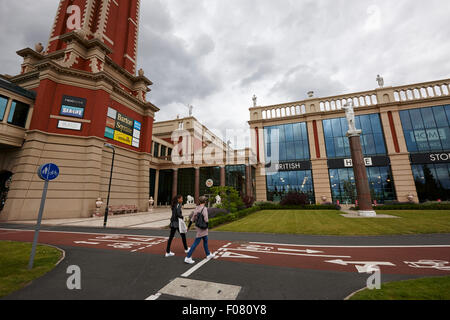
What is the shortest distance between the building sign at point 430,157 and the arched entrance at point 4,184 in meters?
47.6

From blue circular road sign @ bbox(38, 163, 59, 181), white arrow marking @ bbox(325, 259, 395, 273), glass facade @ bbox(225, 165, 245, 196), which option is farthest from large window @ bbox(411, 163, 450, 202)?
blue circular road sign @ bbox(38, 163, 59, 181)

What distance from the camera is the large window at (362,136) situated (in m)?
28.3

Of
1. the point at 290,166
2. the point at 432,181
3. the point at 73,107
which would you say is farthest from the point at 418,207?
the point at 73,107

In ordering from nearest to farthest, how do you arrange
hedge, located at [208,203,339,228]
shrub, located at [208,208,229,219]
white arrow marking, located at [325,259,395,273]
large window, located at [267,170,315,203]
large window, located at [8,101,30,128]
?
white arrow marking, located at [325,259,395,273] → hedge, located at [208,203,339,228] → shrub, located at [208,208,229,219] → large window, located at [8,101,30,128] → large window, located at [267,170,315,203]

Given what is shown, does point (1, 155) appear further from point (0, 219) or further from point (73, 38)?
point (73, 38)

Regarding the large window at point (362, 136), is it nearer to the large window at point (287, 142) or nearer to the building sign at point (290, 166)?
the large window at point (287, 142)

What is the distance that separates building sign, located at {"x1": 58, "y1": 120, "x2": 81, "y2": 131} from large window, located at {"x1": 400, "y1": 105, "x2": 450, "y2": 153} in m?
41.8

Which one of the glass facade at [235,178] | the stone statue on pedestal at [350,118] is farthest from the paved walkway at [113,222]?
the stone statue on pedestal at [350,118]

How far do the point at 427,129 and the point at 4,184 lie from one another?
5124 centimetres

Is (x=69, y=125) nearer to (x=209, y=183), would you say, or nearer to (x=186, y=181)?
(x=186, y=181)

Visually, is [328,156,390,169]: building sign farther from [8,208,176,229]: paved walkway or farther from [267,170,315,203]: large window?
[8,208,176,229]: paved walkway

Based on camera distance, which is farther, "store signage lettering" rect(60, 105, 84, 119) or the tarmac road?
"store signage lettering" rect(60, 105, 84, 119)

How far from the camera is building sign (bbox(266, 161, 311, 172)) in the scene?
30.0 metres

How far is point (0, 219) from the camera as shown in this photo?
15539 mm
